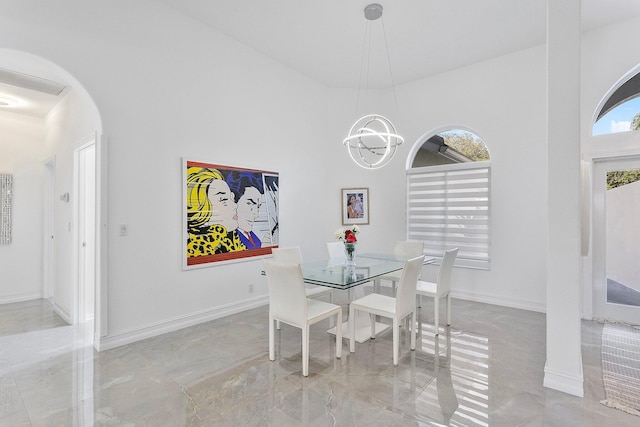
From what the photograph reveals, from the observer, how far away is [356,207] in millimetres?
5707

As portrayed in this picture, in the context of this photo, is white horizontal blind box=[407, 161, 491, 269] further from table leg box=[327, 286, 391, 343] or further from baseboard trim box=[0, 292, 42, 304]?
baseboard trim box=[0, 292, 42, 304]

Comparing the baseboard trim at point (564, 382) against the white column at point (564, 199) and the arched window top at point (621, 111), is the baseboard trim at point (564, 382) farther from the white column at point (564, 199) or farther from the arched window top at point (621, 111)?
the arched window top at point (621, 111)

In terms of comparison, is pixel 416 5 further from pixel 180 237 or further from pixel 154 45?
pixel 180 237

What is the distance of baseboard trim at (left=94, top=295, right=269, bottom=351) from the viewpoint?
310 cm

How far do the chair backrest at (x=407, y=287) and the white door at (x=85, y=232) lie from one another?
3.58m

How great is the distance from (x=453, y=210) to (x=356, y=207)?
1608mm

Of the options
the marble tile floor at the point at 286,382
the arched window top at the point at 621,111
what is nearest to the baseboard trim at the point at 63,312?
the marble tile floor at the point at 286,382

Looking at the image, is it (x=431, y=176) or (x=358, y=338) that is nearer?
(x=358, y=338)

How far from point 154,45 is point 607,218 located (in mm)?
5702

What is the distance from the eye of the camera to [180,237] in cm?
366

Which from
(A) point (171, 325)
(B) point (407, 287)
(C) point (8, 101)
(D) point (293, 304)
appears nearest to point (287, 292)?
(D) point (293, 304)

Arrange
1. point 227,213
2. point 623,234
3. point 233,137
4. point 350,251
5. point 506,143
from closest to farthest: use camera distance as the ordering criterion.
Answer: point 350,251, point 623,234, point 227,213, point 233,137, point 506,143

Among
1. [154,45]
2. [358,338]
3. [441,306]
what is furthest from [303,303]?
[154,45]

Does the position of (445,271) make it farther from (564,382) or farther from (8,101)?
(8,101)
